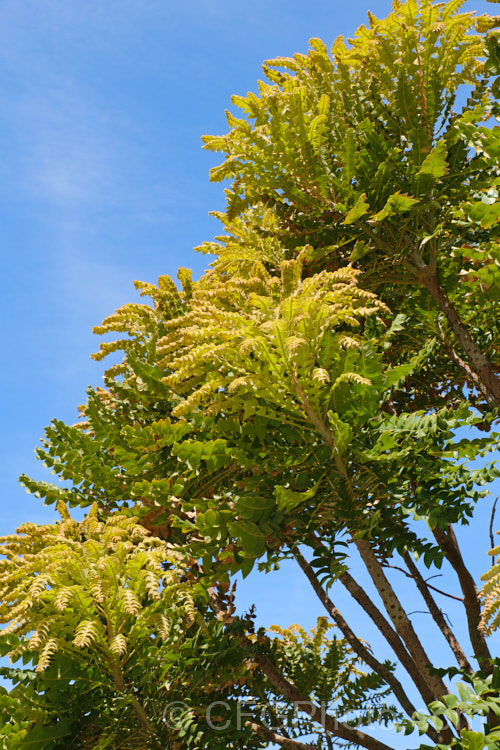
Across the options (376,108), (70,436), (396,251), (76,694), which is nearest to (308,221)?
(396,251)

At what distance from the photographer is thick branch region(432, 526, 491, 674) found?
6.12m

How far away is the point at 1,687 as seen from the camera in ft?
16.1

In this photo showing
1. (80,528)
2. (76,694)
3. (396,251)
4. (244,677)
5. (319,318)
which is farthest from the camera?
(396,251)

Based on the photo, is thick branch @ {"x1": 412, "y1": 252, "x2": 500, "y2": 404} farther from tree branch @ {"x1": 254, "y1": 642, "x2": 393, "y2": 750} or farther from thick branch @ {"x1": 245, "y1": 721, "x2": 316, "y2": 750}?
thick branch @ {"x1": 245, "y1": 721, "x2": 316, "y2": 750}

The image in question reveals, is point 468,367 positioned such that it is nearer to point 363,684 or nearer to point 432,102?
point 432,102

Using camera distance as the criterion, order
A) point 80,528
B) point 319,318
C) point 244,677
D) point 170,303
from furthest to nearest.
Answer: point 170,303 → point 244,677 → point 80,528 → point 319,318

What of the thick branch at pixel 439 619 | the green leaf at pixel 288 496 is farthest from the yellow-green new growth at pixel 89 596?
the thick branch at pixel 439 619

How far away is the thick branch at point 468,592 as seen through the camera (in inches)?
241

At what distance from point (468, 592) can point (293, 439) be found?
2600 mm

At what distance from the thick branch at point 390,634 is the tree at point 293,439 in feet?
0.07

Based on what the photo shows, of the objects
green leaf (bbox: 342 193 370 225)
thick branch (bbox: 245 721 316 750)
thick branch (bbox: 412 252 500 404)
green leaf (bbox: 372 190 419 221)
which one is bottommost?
thick branch (bbox: 245 721 316 750)

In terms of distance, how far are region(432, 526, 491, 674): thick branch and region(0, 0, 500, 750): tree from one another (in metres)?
0.02

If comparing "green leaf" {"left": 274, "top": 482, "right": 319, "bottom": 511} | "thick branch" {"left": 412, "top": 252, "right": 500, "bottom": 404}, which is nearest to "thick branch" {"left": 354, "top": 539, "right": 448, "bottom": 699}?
"green leaf" {"left": 274, "top": 482, "right": 319, "bottom": 511}

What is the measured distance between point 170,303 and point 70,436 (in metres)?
1.86
